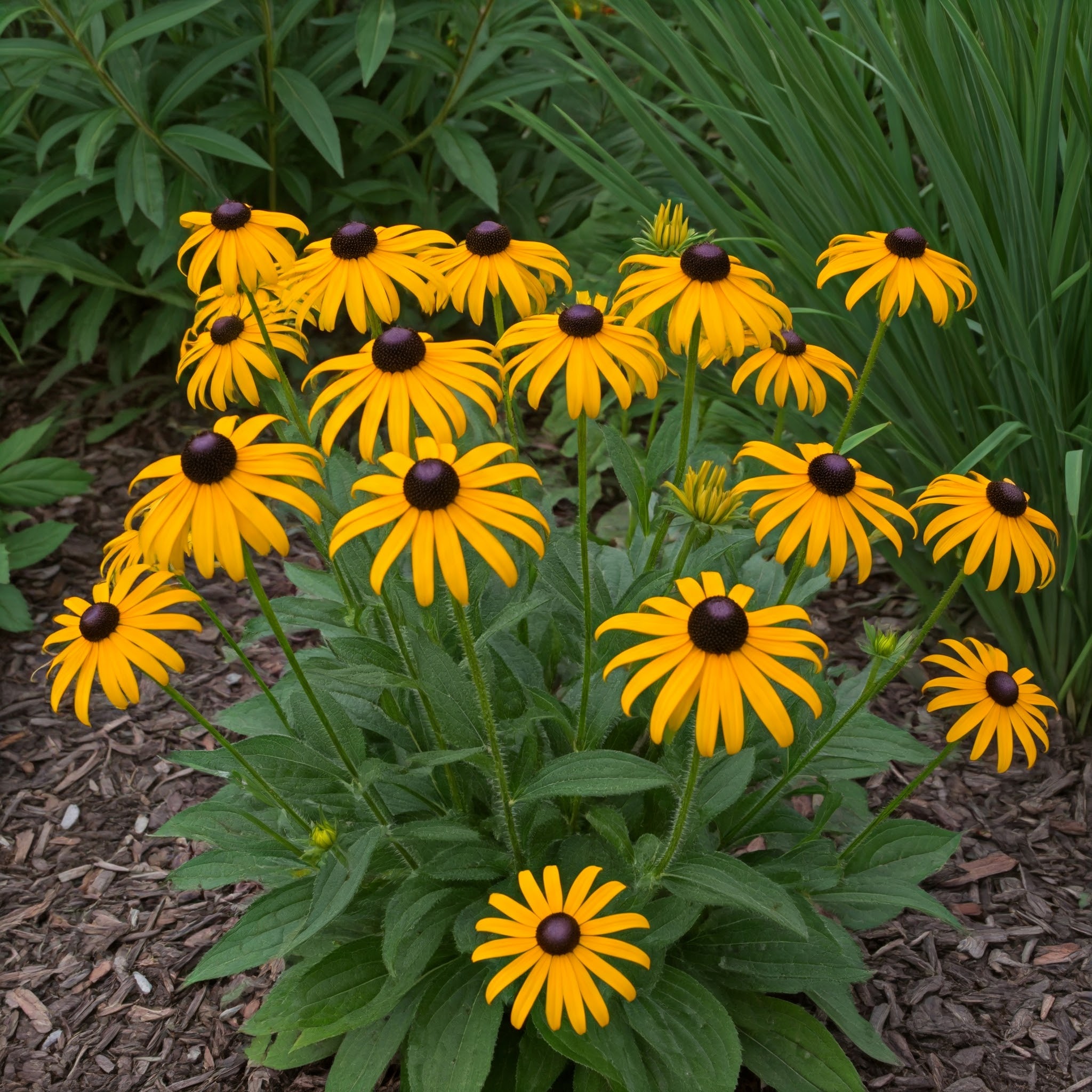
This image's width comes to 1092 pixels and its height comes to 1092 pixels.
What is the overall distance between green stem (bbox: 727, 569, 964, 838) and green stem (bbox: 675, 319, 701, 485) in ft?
1.72

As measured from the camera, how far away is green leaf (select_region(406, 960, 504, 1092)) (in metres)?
1.88

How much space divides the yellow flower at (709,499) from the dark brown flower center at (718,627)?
0.48 meters

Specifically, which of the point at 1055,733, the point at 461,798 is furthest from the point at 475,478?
the point at 1055,733

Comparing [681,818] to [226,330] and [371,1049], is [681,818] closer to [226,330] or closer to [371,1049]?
[371,1049]

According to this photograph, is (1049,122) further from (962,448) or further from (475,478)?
(475,478)

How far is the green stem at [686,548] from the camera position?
6.27 feet

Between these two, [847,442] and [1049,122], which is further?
[1049,122]

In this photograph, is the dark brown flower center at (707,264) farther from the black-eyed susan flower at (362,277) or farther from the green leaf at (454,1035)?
the green leaf at (454,1035)

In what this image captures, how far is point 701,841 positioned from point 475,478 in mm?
992

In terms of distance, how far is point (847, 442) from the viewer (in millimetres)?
1934

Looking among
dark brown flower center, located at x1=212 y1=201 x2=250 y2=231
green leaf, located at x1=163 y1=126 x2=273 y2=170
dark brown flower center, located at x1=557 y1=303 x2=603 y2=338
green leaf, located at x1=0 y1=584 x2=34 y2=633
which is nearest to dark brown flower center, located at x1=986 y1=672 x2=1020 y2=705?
dark brown flower center, located at x1=557 y1=303 x2=603 y2=338

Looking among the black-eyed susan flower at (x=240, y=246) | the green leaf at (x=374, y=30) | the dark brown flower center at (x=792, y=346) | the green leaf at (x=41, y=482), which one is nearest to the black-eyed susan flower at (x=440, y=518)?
the black-eyed susan flower at (x=240, y=246)

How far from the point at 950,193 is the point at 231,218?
5.32 ft

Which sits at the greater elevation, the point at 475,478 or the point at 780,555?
the point at 475,478
